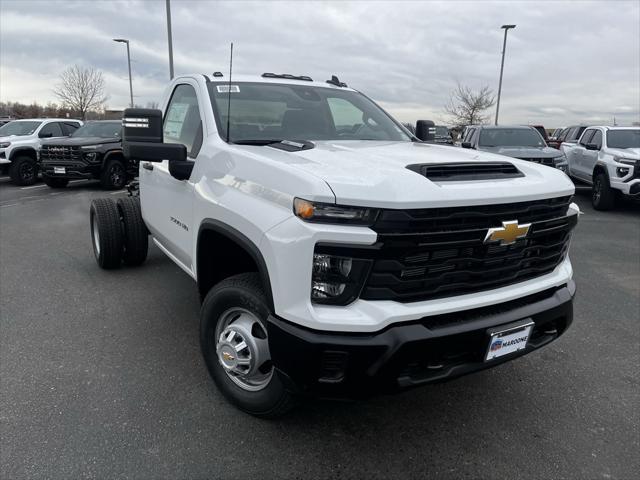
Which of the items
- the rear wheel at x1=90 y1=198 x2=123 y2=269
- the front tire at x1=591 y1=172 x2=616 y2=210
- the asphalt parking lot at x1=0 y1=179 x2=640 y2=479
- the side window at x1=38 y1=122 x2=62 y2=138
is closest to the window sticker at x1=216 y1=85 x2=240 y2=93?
the asphalt parking lot at x1=0 y1=179 x2=640 y2=479

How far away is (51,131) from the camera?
1462cm

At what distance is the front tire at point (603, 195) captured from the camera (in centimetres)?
1046

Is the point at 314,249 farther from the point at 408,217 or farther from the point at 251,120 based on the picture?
the point at 251,120

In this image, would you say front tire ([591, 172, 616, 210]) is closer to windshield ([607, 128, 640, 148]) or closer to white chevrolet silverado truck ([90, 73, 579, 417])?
windshield ([607, 128, 640, 148])

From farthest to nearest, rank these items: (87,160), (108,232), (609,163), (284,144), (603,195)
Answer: (87,160)
(603,195)
(609,163)
(108,232)
(284,144)

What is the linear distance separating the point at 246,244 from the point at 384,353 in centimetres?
85

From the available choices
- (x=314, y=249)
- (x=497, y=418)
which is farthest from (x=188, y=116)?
(x=497, y=418)

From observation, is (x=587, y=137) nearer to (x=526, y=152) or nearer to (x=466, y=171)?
(x=526, y=152)

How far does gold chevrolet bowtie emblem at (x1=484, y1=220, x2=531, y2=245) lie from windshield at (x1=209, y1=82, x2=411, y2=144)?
5.16 ft

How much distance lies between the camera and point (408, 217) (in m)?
2.08

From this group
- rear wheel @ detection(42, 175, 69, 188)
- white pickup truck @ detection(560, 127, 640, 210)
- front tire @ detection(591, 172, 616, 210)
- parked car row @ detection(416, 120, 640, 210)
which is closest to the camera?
white pickup truck @ detection(560, 127, 640, 210)

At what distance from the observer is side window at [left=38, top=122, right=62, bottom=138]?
47.2 ft

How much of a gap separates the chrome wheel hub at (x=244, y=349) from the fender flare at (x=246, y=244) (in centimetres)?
34

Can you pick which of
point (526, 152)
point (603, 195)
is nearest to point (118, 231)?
point (526, 152)
